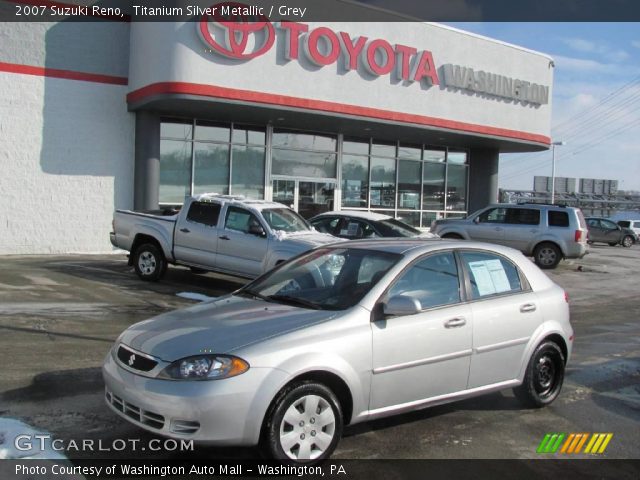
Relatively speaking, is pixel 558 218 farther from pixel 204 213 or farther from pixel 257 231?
pixel 204 213

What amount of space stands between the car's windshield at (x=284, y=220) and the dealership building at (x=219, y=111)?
4956 millimetres

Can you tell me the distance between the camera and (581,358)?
7996 millimetres

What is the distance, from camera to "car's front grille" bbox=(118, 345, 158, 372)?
4254 mm

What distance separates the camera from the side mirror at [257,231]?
11.2 meters

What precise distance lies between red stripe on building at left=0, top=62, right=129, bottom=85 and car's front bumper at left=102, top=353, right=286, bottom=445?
47.4 feet

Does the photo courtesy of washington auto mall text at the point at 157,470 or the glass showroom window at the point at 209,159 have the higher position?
the glass showroom window at the point at 209,159

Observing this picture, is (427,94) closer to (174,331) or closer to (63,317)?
(63,317)

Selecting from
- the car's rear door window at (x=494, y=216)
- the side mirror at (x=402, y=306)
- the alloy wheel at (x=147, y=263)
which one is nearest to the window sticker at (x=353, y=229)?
the alloy wheel at (x=147, y=263)

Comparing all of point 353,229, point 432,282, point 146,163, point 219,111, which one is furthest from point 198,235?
point 432,282

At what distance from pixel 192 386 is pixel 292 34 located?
14383 millimetres

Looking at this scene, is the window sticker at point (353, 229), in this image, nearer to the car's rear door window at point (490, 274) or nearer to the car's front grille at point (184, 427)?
the car's rear door window at point (490, 274)

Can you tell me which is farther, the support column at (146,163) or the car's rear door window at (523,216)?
the car's rear door window at (523,216)

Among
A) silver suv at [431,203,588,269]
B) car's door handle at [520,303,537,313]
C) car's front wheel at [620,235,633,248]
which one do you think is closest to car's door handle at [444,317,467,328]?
car's door handle at [520,303,537,313]

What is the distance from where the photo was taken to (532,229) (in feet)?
60.8
